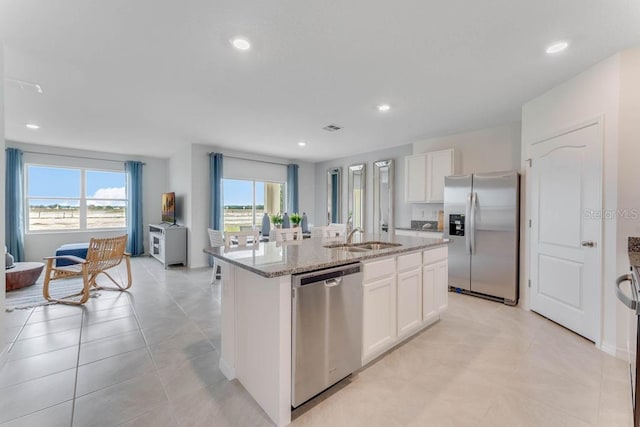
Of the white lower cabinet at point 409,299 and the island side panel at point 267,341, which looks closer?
the island side panel at point 267,341

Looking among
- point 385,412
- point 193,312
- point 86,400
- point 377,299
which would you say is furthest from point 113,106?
point 385,412

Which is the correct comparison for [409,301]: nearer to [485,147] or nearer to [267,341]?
[267,341]

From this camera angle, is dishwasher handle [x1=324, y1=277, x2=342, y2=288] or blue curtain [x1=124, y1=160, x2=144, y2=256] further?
blue curtain [x1=124, y1=160, x2=144, y2=256]

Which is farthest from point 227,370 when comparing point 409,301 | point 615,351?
point 615,351

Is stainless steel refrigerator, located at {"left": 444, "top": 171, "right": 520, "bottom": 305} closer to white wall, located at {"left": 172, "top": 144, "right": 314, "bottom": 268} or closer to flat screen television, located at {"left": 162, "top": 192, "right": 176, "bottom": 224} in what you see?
white wall, located at {"left": 172, "top": 144, "right": 314, "bottom": 268}

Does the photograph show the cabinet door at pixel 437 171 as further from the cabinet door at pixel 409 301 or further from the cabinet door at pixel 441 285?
the cabinet door at pixel 409 301

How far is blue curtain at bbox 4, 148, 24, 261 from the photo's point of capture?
17.8 feet

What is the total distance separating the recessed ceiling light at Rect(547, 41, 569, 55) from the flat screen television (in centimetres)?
660

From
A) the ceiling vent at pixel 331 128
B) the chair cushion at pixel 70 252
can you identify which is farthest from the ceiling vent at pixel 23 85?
the ceiling vent at pixel 331 128

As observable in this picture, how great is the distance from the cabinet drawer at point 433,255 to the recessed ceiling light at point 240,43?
95.3 inches

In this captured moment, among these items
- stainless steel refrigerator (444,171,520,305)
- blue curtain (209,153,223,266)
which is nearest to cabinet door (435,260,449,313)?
stainless steel refrigerator (444,171,520,305)

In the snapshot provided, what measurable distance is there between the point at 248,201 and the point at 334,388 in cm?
552

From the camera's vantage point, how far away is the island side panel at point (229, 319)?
2.00 metres

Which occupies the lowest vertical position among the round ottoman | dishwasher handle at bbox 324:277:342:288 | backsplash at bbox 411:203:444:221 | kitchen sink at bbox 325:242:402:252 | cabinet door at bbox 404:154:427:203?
the round ottoman
